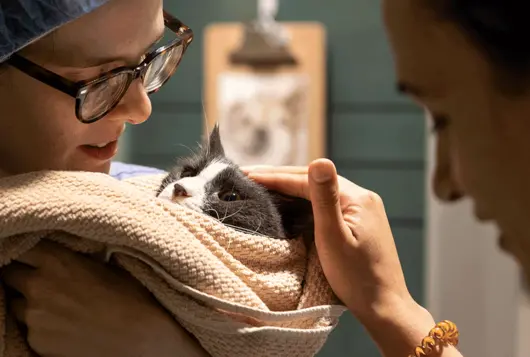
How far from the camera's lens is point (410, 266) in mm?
1812

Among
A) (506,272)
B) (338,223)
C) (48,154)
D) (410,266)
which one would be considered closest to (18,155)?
(48,154)

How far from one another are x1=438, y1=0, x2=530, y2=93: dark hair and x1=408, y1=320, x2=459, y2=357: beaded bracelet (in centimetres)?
42

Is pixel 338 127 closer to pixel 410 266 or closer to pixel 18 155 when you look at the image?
pixel 410 266

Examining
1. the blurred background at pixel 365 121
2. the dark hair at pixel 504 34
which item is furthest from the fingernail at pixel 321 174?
the blurred background at pixel 365 121

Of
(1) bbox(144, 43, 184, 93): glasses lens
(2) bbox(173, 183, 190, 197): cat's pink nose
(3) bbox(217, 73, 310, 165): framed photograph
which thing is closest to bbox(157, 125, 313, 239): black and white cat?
(2) bbox(173, 183, 190, 197): cat's pink nose

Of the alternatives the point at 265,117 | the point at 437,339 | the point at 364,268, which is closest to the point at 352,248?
the point at 364,268

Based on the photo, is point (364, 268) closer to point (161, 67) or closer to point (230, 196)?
point (230, 196)

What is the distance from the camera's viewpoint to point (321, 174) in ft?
2.16

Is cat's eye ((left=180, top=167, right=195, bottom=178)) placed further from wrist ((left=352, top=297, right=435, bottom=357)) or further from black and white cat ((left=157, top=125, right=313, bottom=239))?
wrist ((left=352, top=297, right=435, bottom=357))

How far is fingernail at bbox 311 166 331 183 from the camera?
66 cm

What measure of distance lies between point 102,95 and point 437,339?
16.9 inches

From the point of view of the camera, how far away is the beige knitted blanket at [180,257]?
578mm

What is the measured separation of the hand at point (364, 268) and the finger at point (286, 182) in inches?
2.6

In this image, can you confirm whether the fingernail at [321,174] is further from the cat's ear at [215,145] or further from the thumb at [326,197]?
the cat's ear at [215,145]
